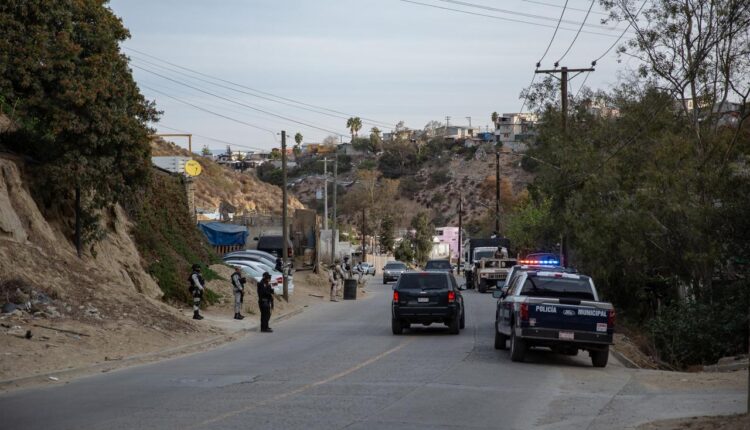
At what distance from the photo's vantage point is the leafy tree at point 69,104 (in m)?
26.4

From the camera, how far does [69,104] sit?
2664cm

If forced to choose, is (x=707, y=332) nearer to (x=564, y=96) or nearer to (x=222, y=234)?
(x=564, y=96)

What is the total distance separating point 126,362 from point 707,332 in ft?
46.6

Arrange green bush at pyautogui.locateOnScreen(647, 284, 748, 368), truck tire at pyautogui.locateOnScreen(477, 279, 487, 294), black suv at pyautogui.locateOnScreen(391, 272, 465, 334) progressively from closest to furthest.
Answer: green bush at pyautogui.locateOnScreen(647, 284, 748, 368) → black suv at pyautogui.locateOnScreen(391, 272, 465, 334) → truck tire at pyautogui.locateOnScreen(477, 279, 487, 294)

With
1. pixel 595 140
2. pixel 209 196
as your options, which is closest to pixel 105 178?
pixel 595 140

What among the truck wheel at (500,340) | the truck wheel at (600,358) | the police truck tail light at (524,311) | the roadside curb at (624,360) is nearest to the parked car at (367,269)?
the roadside curb at (624,360)

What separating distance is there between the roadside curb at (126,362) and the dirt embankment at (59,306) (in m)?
0.24

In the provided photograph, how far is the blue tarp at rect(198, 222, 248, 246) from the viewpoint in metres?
53.8

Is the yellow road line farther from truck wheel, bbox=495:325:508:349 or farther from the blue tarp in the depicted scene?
the blue tarp

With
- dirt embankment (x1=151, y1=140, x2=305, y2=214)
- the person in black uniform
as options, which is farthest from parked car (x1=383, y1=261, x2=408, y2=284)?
the person in black uniform

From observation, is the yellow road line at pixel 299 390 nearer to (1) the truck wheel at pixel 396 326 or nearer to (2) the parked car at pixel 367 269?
(1) the truck wheel at pixel 396 326

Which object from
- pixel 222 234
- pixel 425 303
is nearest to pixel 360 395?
pixel 425 303

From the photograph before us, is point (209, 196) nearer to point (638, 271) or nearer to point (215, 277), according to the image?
point (215, 277)

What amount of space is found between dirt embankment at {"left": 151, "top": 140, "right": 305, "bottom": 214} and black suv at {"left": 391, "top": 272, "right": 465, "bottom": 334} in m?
59.1
